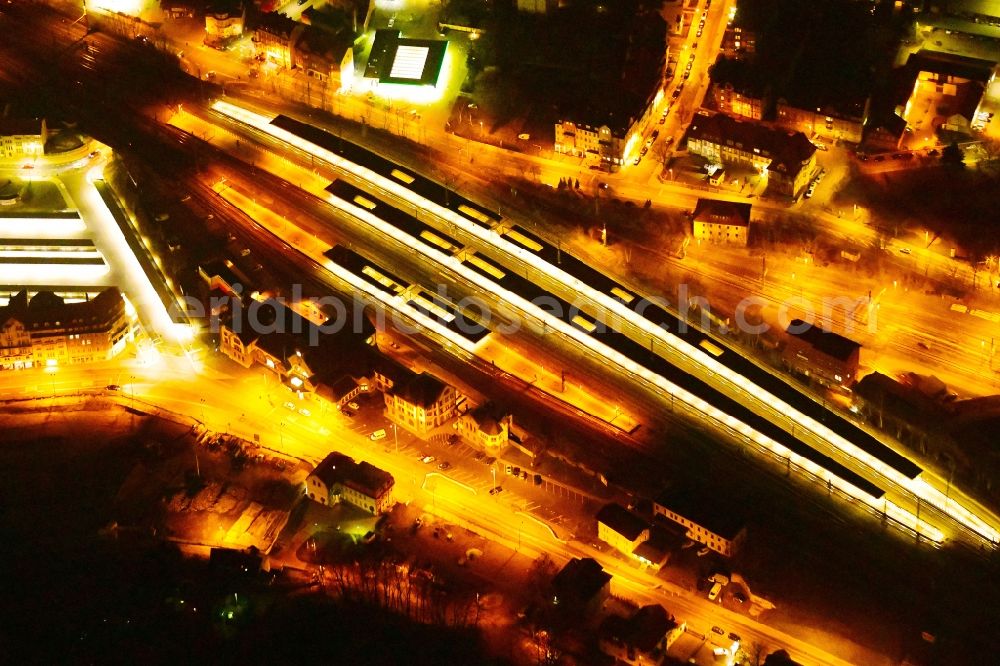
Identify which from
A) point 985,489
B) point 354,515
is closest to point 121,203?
point 354,515

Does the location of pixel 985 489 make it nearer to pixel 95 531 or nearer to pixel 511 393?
pixel 511 393

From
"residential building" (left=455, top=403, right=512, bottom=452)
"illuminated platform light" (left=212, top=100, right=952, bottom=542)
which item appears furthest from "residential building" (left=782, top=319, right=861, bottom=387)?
"residential building" (left=455, top=403, right=512, bottom=452)

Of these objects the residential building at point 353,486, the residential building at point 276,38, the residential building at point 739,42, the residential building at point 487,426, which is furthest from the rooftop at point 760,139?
the residential building at point 353,486

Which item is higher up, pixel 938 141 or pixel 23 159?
pixel 938 141

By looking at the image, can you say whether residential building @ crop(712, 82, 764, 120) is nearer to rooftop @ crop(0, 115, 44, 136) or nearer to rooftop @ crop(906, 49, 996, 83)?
rooftop @ crop(906, 49, 996, 83)

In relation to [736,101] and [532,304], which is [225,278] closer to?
[532,304]

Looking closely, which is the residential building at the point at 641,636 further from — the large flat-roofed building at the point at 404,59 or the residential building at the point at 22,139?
the residential building at the point at 22,139

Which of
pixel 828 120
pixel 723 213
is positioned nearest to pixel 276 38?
pixel 723 213
